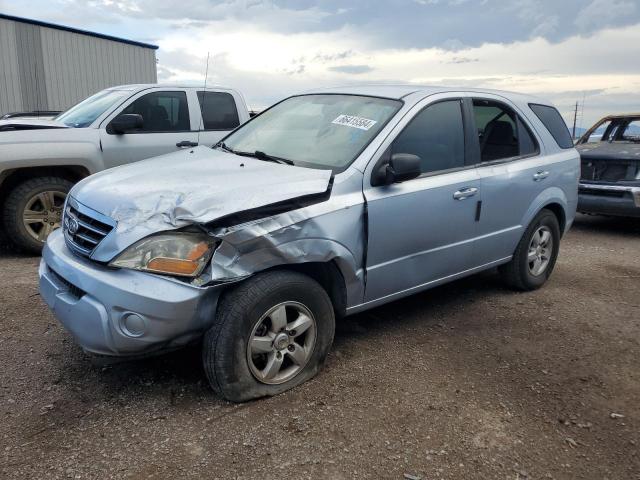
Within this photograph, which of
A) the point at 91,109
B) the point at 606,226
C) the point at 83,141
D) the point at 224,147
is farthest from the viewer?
the point at 606,226

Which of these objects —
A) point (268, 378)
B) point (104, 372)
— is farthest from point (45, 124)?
point (268, 378)

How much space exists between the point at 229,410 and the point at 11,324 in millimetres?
2039

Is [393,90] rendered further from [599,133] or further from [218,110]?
[599,133]

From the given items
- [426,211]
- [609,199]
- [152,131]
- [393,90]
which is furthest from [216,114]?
[609,199]

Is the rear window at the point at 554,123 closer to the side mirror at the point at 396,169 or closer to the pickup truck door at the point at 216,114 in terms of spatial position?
the side mirror at the point at 396,169

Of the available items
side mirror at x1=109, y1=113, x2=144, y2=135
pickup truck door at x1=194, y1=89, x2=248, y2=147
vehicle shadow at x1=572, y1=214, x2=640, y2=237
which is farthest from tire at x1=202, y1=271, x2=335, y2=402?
vehicle shadow at x1=572, y1=214, x2=640, y2=237

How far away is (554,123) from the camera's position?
503 cm

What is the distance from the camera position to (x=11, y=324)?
13.0 feet

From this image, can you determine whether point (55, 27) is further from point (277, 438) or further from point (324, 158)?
point (277, 438)

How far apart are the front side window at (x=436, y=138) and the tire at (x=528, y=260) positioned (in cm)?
114

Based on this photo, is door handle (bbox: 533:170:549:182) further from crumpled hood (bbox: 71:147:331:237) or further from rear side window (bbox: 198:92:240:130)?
rear side window (bbox: 198:92:240:130)

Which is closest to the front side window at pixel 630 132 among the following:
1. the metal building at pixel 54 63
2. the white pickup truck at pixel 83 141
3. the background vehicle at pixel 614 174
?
the background vehicle at pixel 614 174

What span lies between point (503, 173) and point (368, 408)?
225 cm

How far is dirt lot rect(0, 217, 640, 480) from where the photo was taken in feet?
8.32
